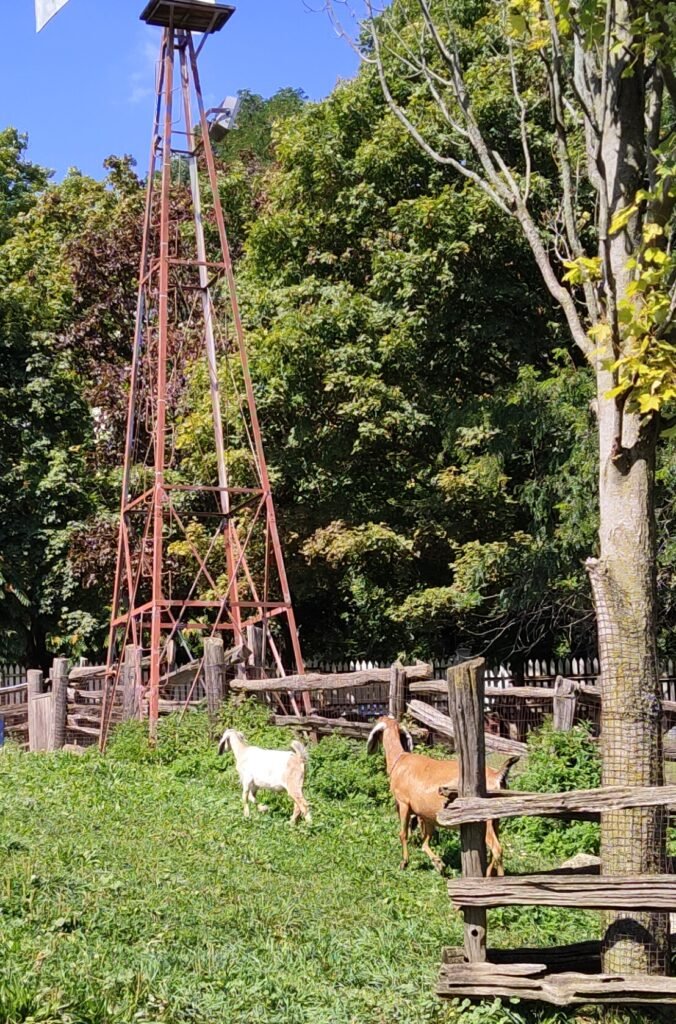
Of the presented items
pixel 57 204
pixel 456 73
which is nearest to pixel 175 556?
pixel 57 204

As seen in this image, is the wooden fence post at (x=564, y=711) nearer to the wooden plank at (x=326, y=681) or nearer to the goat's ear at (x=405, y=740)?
the wooden plank at (x=326, y=681)

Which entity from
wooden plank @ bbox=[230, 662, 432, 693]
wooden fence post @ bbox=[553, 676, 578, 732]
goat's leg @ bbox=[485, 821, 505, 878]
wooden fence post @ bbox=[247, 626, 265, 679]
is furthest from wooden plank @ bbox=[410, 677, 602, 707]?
goat's leg @ bbox=[485, 821, 505, 878]

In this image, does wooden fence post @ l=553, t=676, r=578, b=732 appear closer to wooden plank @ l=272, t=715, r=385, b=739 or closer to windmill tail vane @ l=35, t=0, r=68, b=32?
wooden plank @ l=272, t=715, r=385, b=739

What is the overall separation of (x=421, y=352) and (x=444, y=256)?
6.58 ft

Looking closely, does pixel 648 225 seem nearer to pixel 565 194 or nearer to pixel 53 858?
pixel 565 194

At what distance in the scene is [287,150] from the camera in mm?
24531

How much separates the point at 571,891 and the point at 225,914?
2.24m

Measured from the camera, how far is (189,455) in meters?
26.3

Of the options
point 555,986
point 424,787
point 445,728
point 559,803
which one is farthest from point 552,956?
point 445,728

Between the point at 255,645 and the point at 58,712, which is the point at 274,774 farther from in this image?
the point at 58,712

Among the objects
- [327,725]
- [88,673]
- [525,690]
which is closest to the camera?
[327,725]

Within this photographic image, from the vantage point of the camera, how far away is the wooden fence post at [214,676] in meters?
15.8

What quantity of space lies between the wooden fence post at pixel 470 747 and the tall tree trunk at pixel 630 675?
26.6 inches

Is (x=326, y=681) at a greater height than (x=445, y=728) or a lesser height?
greater
